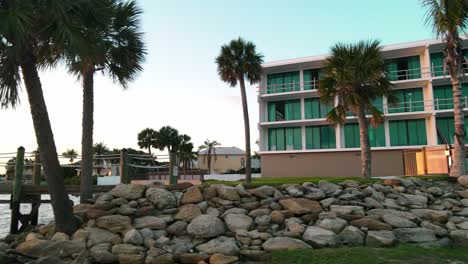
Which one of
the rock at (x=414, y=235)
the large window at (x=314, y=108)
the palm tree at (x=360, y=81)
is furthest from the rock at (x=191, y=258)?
the large window at (x=314, y=108)

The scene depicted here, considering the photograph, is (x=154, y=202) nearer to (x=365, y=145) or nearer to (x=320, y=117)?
(x=365, y=145)

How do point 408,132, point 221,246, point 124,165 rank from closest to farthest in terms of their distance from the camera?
point 221,246 → point 124,165 → point 408,132

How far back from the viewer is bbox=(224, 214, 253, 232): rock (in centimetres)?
1163

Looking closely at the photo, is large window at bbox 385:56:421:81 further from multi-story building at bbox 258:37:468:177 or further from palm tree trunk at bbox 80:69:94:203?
palm tree trunk at bbox 80:69:94:203

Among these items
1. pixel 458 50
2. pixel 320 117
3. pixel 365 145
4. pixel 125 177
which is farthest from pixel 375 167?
pixel 125 177

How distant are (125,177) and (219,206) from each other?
4.64m

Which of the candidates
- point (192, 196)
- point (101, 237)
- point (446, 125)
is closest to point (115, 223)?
point (101, 237)

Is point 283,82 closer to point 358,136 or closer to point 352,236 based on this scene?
point 358,136

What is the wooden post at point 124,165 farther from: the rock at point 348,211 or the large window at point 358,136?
the large window at point 358,136

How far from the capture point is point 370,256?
9.33 m

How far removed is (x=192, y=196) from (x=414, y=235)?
20.8ft

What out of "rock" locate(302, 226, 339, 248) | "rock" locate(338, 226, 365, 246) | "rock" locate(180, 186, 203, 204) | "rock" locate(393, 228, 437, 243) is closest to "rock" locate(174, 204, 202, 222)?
"rock" locate(180, 186, 203, 204)

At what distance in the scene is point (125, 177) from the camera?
15.8 m

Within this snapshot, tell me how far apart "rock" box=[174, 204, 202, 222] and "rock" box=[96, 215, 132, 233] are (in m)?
1.40
